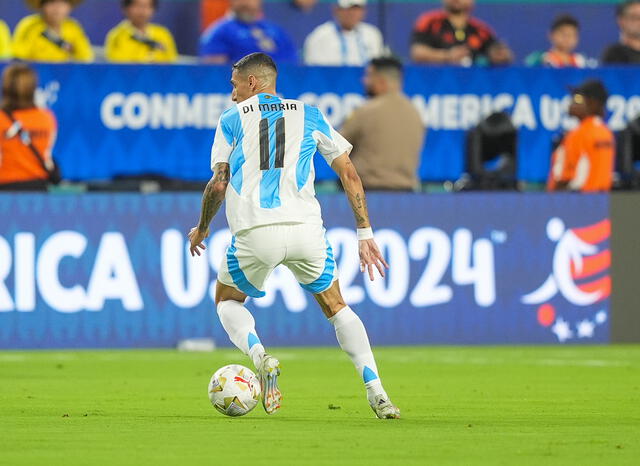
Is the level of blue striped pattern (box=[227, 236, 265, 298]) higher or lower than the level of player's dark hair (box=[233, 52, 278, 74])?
lower

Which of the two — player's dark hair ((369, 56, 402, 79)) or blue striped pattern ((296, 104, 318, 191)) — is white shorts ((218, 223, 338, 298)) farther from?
player's dark hair ((369, 56, 402, 79))

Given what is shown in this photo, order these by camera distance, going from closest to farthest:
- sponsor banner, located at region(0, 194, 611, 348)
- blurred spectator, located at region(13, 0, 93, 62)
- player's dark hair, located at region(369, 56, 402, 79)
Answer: sponsor banner, located at region(0, 194, 611, 348) → player's dark hair, located at region(369, 56, 402, 79) → blurred spectator, located at region(13, 0, 93, 62)

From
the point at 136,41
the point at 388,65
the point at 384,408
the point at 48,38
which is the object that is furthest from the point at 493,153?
the point at 384,408

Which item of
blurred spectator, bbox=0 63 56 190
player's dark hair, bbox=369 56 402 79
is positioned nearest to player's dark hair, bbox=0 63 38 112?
blurred spectator, bbox=0 63 56 190

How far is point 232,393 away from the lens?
9148mm

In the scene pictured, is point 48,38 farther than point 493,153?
No

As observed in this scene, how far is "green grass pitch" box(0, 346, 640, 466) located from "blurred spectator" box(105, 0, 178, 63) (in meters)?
3.69

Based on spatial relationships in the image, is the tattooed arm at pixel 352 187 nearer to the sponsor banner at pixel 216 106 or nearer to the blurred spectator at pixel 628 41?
the sponsor banner at pixel 216 106

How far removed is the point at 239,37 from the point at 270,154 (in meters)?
8.00

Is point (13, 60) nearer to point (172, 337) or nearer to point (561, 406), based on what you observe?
point (172, 337)

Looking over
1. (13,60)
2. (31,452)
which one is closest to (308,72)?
(13,60)

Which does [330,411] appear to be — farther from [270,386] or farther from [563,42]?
[563,42]

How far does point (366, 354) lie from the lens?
30.1 feet

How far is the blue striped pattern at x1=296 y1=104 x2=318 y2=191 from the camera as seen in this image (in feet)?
30.3
